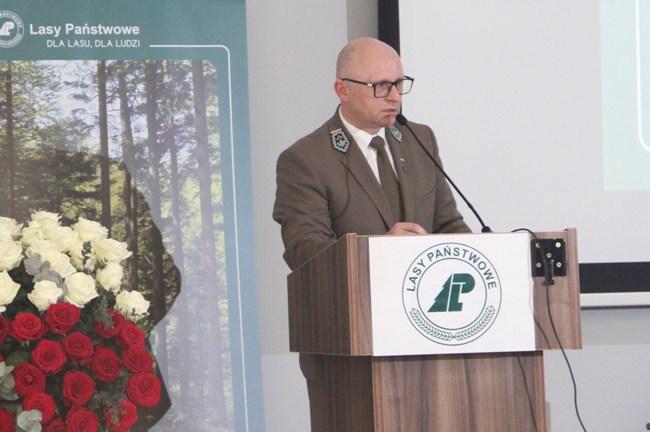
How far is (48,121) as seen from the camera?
3.84 meters

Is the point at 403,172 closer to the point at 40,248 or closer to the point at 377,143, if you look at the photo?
the point at 377,143

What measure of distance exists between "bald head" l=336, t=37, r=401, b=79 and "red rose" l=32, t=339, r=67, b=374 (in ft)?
4.59

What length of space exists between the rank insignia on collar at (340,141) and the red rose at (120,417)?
1.20 m

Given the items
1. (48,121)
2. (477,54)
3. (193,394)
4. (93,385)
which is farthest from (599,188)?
(93,385)

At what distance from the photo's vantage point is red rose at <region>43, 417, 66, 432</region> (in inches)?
66.1

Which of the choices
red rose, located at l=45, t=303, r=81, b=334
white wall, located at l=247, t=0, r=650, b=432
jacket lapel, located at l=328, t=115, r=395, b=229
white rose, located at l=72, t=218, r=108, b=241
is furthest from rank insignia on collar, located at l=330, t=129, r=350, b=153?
white wall, located at l=247, t=0, r=650, b=432

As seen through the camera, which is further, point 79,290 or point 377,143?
point 377,143

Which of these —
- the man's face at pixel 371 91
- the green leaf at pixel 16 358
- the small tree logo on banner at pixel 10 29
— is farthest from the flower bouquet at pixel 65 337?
the small tree logo on banner at pixel 10 29

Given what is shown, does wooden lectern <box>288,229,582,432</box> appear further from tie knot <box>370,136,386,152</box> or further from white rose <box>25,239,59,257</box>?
tie knot <box>370,136,386,152</box>

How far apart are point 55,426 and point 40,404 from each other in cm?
6

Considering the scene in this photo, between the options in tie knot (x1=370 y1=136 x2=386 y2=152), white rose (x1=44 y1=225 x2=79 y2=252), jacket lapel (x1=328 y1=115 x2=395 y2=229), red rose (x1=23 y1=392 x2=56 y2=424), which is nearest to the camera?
red rose (x1=23 y1=392 x2=56 y2=424)

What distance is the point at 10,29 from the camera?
3816 millimetres

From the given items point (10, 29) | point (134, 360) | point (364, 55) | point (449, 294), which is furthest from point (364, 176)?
point (10, 29)

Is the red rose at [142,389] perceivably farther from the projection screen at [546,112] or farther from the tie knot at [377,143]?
the projection screen at [546,112]
